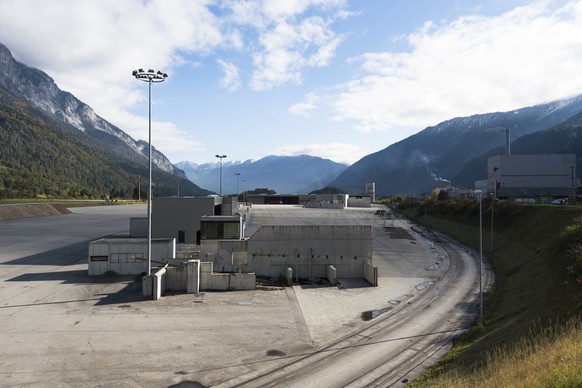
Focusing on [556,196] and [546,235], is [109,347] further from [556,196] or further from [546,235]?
[556,196]

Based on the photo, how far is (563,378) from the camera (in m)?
11.1

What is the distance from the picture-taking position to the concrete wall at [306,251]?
128 ft

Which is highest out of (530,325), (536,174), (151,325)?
(536,174)

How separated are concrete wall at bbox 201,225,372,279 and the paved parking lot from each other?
298 centimetres

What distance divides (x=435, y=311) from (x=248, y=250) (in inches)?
714

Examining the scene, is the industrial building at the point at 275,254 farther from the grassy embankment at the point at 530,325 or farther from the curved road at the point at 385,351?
the grassy embankment at the point at 530,325

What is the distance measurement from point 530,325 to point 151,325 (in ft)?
68.4

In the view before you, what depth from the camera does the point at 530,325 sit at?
789 inches

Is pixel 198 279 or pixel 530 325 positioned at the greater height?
pixel 530 325

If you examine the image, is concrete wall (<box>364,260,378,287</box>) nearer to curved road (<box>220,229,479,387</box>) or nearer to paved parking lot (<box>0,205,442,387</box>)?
paved parking lot (<box>0,205,442,387</box>)

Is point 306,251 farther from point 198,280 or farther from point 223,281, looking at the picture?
point 198,280

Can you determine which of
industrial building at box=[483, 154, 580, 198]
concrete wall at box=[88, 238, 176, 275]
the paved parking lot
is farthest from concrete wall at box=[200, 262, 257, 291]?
industrial building at box=[483, 154, 580, 198]

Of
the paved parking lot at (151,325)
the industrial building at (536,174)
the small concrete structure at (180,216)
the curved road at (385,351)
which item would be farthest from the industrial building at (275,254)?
the industrial building at (536,174)

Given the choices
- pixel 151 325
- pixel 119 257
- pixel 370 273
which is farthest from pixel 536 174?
pixel 151 325
